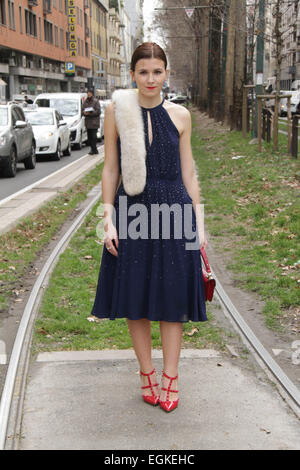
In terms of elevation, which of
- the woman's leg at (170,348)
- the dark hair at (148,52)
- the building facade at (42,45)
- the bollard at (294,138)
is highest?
the building facade at (42,45)

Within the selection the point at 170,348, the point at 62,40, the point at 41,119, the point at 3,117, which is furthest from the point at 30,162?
the point at 62,40

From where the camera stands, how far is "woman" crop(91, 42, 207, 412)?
Result: 344 cm

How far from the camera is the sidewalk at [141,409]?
10.8 ft

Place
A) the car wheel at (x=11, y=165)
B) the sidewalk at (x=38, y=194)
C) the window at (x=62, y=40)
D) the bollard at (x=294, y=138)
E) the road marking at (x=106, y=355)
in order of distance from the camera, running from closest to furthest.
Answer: the road marking at (x=106, y=355) → the sidewalk at (x=38, y=194) → the bollard at (x=294, y=138) → the car wheel at (x=11, y=165) → the window at (x=62, y=40)

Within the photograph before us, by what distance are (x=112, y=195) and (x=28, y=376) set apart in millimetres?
1375

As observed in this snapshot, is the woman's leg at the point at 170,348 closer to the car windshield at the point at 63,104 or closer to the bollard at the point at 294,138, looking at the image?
the bollard at the point at 294,138

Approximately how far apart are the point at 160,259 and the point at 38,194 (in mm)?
9315

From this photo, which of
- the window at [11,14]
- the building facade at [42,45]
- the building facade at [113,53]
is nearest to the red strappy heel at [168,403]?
the building facade at [42,45]

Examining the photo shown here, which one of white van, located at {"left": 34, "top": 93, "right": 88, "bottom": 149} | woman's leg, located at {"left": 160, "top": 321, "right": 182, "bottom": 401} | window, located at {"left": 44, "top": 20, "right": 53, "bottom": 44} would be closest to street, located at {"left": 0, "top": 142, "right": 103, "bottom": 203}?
white van, located at {"left": 34, "top": 93, "right": 88, "bottom": 149}

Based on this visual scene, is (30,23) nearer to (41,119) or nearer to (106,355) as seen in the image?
(41,119)

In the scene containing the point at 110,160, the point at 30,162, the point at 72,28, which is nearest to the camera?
the point at 110,160

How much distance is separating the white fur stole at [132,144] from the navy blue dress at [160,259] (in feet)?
0.15

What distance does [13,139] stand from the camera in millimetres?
16000

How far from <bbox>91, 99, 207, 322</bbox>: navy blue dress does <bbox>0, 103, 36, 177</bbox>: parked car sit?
495 inches
